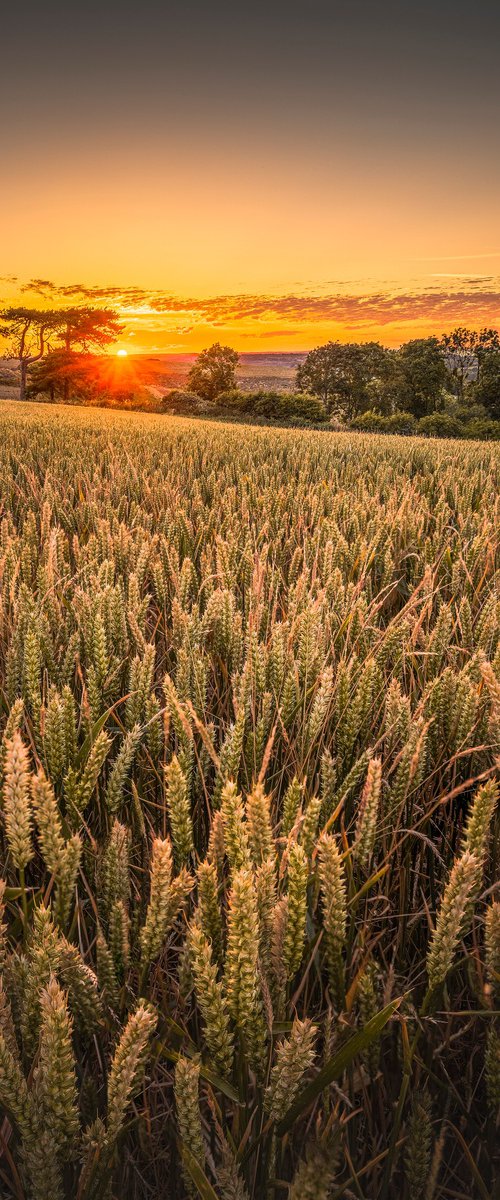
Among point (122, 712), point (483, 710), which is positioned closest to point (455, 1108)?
point (483, 710)

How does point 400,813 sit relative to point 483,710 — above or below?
below

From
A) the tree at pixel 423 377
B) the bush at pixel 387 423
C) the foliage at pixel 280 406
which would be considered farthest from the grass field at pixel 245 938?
the tree at pixel 423 377

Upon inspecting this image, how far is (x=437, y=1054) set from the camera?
2.37ft

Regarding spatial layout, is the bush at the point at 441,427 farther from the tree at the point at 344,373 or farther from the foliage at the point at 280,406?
the tree at the point at 344,373

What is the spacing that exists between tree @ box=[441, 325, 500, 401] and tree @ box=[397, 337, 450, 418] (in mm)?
3280

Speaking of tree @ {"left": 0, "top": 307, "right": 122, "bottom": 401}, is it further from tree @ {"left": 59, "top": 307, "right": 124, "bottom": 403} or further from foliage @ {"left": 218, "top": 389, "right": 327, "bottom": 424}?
foliage @ {"left": 218, "top": 389, "right": 327, "bottom": 424}

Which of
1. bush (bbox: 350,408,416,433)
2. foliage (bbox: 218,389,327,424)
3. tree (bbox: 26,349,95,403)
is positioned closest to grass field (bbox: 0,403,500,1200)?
foliage (bbox: 218,389,327,424)

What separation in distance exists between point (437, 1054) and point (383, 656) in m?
0.82

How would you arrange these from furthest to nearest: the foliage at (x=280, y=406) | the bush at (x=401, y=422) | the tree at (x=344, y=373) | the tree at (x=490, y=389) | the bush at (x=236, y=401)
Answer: the tree at (x=344, y=373) → the tree at (x=490, y=389) → the bush at (x=236, y=401) → the foliage at (x=280, y=406) → the bush at (x=401, y=422)

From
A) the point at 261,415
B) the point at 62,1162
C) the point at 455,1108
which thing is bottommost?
the point at 455,1108

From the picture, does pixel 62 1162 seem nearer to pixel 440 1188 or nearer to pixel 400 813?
pixel 440 1188

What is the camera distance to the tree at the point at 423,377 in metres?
56.4

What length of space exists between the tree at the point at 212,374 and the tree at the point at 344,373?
11.5 m

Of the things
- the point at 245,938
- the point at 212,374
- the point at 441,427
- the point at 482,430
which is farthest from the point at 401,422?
the point at 245,938
